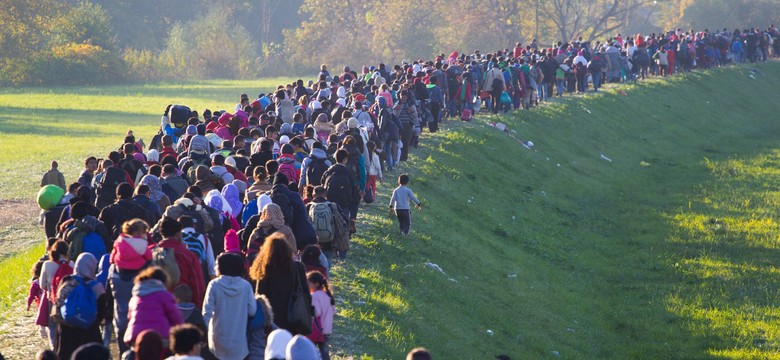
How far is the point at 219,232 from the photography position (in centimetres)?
1275

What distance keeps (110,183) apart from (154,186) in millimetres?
1606

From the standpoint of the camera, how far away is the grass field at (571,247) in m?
16.7

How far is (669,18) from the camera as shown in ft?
310

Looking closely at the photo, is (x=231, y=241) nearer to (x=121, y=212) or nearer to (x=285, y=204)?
(x=285, y=204)

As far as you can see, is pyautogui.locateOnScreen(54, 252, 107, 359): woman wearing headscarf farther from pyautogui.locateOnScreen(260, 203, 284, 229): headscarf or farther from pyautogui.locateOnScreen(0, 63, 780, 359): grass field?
pyautogui.locateOnScreen(0, 63, 780, 359): grass field

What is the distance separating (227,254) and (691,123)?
38.3 meters

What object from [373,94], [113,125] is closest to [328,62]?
[113,125]

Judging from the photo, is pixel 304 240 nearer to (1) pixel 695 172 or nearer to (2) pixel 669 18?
(1) pixel 695 172

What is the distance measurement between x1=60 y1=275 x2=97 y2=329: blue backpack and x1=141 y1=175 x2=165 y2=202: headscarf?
389cm

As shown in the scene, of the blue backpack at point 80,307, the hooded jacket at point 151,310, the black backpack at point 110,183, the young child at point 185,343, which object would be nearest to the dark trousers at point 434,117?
the black backpack at point 110,183

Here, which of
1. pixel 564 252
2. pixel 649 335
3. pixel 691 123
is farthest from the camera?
pixel 691 123

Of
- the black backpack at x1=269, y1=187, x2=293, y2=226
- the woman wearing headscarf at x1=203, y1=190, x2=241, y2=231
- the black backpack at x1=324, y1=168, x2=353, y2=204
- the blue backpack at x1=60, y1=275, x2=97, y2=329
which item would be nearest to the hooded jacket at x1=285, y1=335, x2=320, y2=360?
the blue backpack at x1=60, y1=275, x2=97, y2=329

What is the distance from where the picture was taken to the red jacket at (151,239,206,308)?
→ 1045 centimetres

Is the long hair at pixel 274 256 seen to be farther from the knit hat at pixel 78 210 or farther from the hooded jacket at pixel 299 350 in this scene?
the knit hat at pixel 78 210
